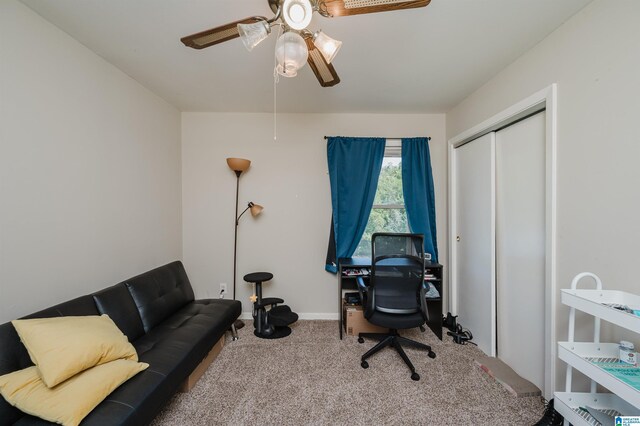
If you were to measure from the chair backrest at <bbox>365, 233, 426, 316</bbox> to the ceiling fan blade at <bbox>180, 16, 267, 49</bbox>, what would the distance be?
1675mm

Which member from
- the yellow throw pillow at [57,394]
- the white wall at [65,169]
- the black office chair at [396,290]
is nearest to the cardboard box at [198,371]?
the yellow throw pillow at [57,394]

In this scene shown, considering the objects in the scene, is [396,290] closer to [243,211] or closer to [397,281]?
[397,281]

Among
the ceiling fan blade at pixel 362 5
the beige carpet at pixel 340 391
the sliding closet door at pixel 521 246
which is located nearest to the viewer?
the ceiling fan blade at pixel 362 5

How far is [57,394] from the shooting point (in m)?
1.00

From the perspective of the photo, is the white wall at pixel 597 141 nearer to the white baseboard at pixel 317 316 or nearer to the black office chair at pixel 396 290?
the black office chair at pixel 396 290

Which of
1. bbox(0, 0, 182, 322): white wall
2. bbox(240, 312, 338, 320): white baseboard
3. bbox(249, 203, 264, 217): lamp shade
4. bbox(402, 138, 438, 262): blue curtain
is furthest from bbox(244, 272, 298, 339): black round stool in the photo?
bbox(402, 138, 438, 262): blue curtain

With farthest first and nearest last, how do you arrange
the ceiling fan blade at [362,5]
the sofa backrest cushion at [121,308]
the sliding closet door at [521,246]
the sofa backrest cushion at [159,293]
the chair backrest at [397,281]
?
the chair backrest at [397,281]
the sofa backrest cushion at [159,293]
the sliding closet door at [521,246]
the sofa backrest cushion at [121,308]
the ceiling fan blade at [362,5]

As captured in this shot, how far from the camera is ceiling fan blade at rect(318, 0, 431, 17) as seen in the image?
3.06ft

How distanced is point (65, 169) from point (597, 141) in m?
3.31

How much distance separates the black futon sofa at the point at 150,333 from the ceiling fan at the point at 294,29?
175 cm

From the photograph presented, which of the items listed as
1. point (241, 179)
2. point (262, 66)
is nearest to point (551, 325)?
point (262, 66)

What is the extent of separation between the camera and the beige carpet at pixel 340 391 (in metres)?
1.48

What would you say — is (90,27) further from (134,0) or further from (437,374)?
(437,374)

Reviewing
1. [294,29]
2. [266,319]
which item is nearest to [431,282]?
[266,319]
